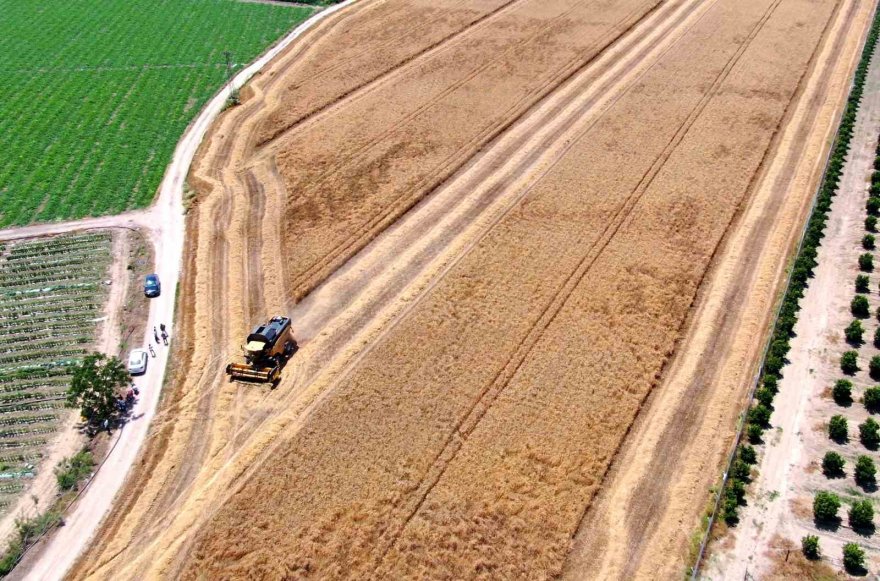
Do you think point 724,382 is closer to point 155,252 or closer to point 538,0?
point 155,252

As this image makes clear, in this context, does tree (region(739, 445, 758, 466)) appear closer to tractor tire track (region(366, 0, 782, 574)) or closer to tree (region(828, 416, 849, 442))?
tree (region(828, 416, 849, 442))

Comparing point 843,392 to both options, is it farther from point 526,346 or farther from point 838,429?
point 526,346

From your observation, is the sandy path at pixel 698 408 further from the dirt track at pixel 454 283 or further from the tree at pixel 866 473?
the tree at pixel 866 473

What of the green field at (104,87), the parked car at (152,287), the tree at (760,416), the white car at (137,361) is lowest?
the tree at (760,416)

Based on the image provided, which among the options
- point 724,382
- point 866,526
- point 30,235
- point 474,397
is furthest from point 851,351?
point 30,235

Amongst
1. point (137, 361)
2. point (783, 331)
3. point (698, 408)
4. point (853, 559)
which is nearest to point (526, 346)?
point (698, 408)

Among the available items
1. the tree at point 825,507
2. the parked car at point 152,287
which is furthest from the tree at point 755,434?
the parked car at point 152,287

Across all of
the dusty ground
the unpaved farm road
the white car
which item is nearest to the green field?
the unpaved farm road
